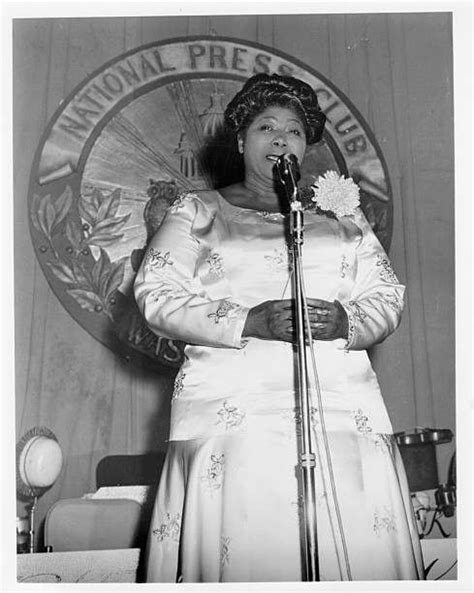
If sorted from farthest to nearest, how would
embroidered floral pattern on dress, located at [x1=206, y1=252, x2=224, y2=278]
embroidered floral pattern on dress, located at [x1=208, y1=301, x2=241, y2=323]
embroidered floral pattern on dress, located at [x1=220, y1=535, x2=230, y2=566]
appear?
embroidered floral pattern on dress, located at [x1=206, y1=252, x2=224, y2=278]
embroidered floral pattern on dress, located at [x1=208, y1=301, x2=241, y2=323]
embroidered floral pattern on dress, located at [x1=220, y1=535, x2=230, y2=566]

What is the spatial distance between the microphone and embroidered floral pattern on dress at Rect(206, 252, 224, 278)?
281 mm

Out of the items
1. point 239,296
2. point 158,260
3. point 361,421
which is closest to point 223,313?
point 239,296

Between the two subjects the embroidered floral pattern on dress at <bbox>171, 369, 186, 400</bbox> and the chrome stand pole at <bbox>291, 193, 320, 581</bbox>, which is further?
the embroidered floral pattern on dress at <bbox>171, 369, 186, 400</bbox>

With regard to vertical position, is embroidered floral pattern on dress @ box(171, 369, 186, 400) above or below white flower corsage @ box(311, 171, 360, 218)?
below

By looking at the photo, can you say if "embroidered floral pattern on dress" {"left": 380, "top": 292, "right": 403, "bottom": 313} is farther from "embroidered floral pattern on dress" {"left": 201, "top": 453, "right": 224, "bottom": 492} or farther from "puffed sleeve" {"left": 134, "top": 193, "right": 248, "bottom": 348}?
"embroidered floral pattern on dress" {"left": 201, "top": 453, "right": 224, "bottom": 492}

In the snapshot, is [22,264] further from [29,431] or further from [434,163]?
[434,163]

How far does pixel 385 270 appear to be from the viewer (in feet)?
9.68

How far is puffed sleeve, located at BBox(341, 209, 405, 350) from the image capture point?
282cm

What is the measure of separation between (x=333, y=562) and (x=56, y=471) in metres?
0.86

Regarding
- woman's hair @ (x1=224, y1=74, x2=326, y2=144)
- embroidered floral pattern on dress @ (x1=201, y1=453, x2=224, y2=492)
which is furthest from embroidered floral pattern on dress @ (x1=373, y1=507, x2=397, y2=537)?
woman's hair @ (x1=224, y1=74, x2=326, y2=144)

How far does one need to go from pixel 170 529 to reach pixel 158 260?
731 mm

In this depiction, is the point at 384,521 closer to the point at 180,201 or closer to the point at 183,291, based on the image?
the point at 183,291

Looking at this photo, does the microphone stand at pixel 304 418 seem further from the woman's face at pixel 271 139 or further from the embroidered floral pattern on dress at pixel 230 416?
the woman's face at pixel 271 139

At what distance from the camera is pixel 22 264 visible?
3.08 metres
